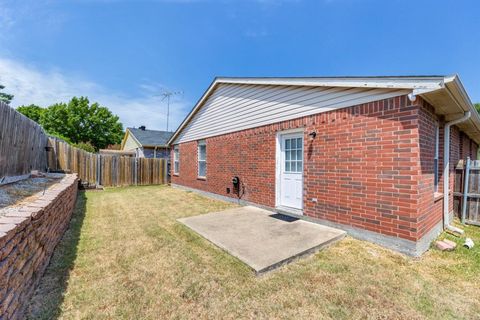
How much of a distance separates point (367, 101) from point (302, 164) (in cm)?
199

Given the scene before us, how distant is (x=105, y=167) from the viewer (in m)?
12.8

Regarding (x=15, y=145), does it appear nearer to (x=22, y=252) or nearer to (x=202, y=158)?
(x=22, y=252)

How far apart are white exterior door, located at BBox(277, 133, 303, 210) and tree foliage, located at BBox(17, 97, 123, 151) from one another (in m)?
39.4

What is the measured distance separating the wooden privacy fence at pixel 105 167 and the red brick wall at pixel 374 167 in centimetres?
1088

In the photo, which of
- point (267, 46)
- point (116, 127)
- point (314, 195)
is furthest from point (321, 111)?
point (116, 127)

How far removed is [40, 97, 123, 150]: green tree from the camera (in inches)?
1427

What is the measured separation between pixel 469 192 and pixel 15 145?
1162cm

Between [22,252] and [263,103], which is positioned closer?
[22,252]

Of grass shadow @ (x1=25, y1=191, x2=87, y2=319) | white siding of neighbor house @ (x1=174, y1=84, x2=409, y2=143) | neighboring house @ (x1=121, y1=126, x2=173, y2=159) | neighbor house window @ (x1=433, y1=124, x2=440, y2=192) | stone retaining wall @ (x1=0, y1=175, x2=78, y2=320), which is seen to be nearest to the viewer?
stone retaining wall @ (x1=0, y1=175, x2=78, y2=320)

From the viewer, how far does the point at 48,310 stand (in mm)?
2115

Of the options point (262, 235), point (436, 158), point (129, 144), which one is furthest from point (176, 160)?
point (129, 144)

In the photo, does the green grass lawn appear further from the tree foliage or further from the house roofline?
the tree foliage

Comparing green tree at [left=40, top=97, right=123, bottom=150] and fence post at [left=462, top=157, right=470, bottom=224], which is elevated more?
green tree at [left=40, top=97, right=123, bottom=150]

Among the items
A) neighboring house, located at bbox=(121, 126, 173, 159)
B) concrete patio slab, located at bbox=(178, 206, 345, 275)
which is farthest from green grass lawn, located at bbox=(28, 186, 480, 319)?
neighboring house, located at bbox=(121, 126, 173, 159)
